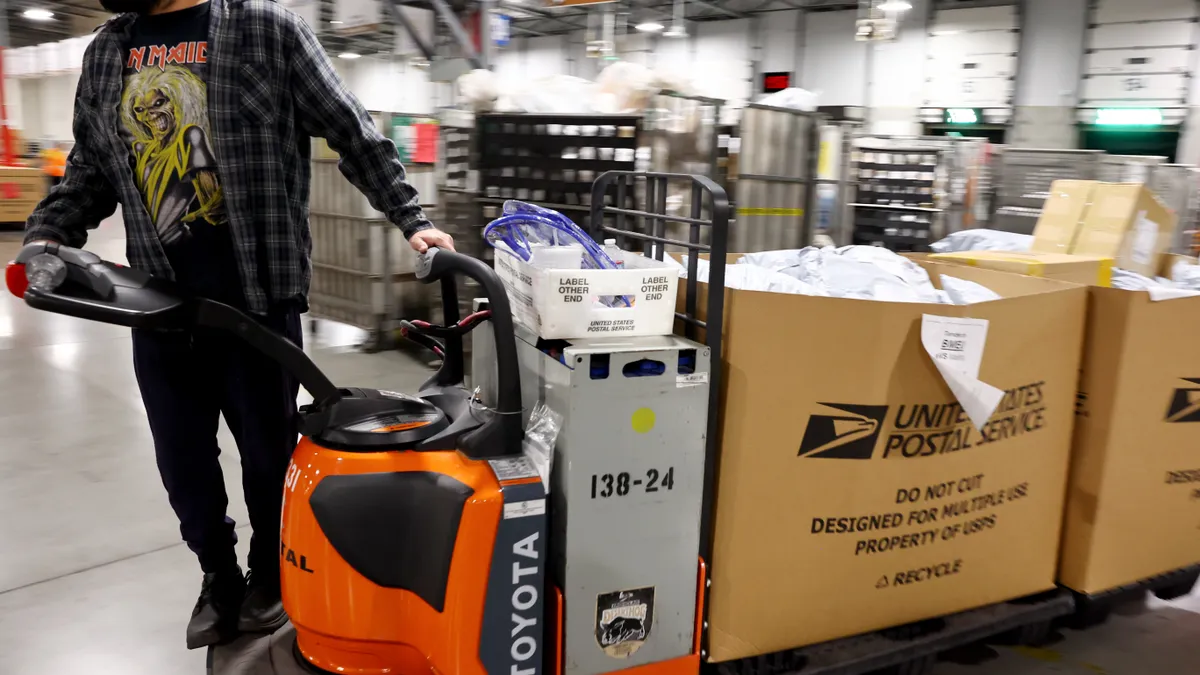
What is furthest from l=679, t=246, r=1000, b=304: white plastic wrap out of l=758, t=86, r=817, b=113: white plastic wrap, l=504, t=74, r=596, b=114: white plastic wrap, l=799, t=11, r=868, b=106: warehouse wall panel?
l=799, t=11, r=868, b=106: warehouse wall panel

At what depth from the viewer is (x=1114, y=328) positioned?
199 cm

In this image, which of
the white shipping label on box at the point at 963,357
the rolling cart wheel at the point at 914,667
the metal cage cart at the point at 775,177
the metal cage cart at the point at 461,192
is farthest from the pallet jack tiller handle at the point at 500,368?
the metal cage cart at the point at 775,177

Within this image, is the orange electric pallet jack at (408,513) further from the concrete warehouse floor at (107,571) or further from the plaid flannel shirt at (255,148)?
the concrete warehouse floor at (107,571)

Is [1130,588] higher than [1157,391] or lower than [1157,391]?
lower

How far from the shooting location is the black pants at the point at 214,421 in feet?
5.81

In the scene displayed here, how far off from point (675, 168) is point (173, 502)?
2913 mm

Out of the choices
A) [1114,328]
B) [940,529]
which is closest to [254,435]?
[940,529]

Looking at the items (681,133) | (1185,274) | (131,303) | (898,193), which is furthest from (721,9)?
(131,303)

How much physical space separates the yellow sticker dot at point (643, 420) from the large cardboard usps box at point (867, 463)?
8.5 inches

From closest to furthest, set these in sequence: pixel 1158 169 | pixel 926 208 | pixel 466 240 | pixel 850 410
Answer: pixel 850 410
pixel 466 240
pixel 1158 169
pixel 926 208

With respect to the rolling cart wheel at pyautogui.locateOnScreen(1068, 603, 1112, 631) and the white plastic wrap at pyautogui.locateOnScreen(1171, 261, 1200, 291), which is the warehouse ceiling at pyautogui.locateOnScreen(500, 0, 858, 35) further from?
the rolling cart wheel at pyautogui.locateOnScreen(1068, 603, 1112, 631)

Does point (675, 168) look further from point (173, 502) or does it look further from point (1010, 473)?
point (173, 502)

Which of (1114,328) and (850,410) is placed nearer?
(850,410)

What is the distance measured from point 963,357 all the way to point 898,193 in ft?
18.7
